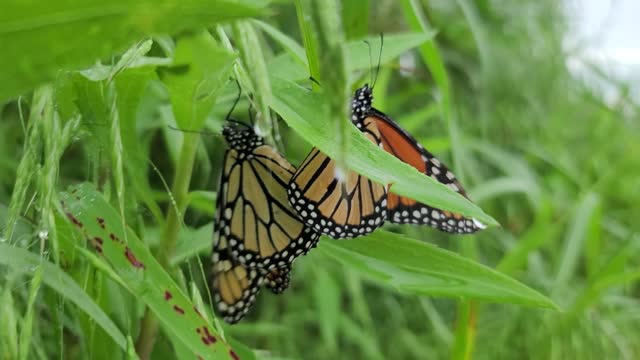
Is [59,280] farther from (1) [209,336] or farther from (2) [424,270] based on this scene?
(2) [424,270]

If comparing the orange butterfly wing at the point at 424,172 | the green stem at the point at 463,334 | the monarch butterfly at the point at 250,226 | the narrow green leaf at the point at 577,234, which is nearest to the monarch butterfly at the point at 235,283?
the monarch butterfly at the point at 250,226

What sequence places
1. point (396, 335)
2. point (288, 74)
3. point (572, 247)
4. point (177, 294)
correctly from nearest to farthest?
point (177, 294) → point (288, 74) → point (572, 247) → point (396, 335)

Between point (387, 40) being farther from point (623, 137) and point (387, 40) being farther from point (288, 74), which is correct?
point (623, 137)

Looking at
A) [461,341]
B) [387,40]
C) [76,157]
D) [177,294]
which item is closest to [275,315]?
[76,157]

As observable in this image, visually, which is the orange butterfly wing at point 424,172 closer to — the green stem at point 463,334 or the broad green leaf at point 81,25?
the green stem at point 463,334

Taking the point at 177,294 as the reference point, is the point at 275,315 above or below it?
below

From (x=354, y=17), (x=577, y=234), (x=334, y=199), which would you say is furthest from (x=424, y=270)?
(x=577, y=234)

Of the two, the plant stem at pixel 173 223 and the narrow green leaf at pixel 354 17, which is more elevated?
the narrow green leaf at pixel 354 17
